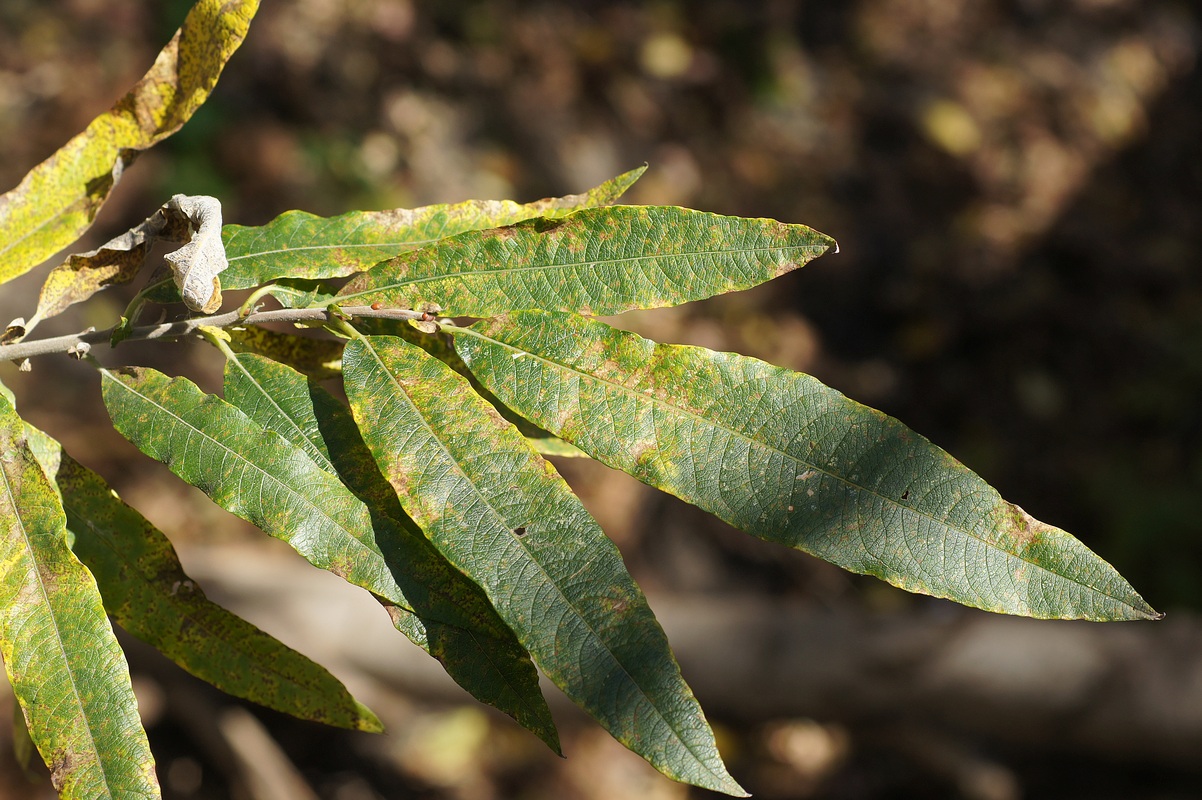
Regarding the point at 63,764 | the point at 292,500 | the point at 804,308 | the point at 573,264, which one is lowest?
the point at 63,764

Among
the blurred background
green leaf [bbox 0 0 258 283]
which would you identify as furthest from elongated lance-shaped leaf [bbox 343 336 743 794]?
the blurred background

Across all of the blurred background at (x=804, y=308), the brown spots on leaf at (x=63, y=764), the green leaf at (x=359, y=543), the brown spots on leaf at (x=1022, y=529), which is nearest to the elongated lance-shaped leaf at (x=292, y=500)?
the green leaf at (x=359, y=543)

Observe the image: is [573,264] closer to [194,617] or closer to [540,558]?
[540,558]

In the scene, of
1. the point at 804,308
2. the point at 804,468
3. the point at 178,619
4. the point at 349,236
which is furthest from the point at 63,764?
the point at 804,308

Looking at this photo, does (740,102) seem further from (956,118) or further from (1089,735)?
(1089,735)

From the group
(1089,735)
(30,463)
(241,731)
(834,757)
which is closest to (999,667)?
(1089,735)
